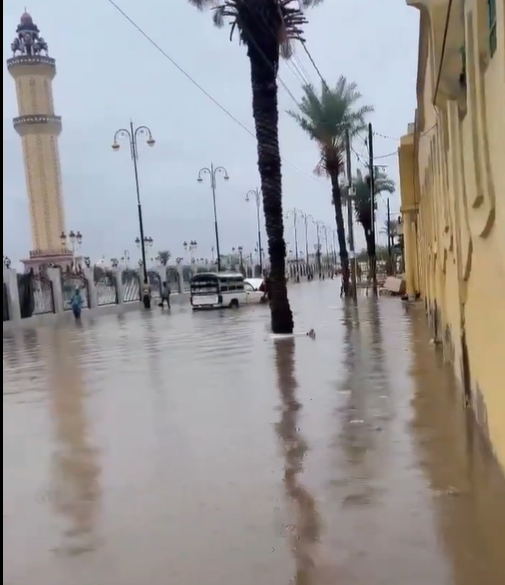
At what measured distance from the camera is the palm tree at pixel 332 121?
1277 inches

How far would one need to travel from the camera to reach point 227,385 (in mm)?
10539

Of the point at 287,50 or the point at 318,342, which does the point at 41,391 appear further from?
the point at 287,50

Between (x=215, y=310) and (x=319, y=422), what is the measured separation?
84.6 feet

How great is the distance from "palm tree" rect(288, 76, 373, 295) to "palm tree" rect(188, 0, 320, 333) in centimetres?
1551

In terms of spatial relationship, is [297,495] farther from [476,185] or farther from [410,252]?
[410,252]

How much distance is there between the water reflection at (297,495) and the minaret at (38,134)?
6058cm

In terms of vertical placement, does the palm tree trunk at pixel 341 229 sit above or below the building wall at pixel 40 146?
below

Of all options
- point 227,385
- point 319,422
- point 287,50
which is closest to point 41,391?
point 227,385

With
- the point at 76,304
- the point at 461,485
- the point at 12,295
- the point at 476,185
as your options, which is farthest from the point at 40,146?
the point at 461,485

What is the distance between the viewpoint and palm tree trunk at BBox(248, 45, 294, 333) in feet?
52.5

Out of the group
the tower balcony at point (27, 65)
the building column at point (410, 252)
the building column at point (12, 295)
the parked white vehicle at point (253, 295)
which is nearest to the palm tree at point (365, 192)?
the parked white vehicle at point (253, 295)

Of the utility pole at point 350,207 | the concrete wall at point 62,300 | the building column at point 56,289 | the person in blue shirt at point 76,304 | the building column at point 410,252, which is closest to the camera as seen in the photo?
the building column at point 410,252

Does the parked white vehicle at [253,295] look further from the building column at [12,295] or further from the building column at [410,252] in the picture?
the building column at [12,295]

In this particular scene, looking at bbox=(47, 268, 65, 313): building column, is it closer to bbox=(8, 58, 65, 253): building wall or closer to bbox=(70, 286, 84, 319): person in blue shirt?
bbox=(70, 286, 84, 319): person in blue shirt
